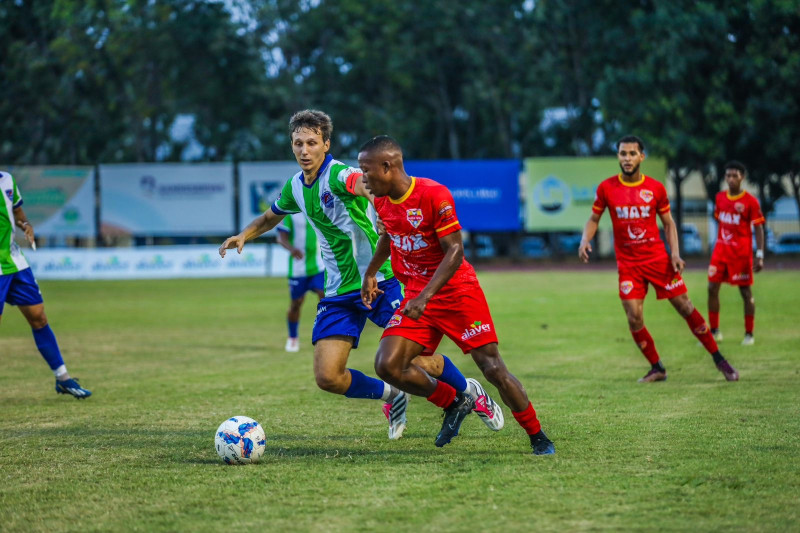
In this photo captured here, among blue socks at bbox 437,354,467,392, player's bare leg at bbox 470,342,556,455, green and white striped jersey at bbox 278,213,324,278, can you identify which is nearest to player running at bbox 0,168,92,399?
blue socks at bbox 437,354,467,392

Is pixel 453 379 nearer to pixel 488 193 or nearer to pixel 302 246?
pixel 302 246

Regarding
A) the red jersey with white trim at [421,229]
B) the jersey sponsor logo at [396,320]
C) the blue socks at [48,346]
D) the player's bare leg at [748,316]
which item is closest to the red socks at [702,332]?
the player's bare leg at [748,316]

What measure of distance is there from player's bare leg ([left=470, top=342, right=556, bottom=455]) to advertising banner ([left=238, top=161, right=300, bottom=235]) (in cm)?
3184

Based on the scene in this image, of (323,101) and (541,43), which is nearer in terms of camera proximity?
(541,43)

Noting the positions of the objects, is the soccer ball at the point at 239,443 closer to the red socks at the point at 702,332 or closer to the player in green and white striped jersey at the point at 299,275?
the red socks at the point at 702,332

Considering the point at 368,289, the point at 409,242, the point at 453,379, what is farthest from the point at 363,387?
the point at 409,242

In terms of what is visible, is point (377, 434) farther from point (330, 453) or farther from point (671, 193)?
point (671, 193)

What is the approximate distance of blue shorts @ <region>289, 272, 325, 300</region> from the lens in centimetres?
1394

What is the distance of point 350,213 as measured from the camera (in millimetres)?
7230

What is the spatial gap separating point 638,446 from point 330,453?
203 cm

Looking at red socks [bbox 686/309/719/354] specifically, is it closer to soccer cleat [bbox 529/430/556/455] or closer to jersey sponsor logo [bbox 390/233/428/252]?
soccer cleat [bbox 529/430/556/455]

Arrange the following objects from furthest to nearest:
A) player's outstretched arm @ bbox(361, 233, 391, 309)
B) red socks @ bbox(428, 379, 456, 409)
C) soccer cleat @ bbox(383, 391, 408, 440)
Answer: soccer cleat @ bbox(383, 391, 408, 440) → red socks @ bbox(428, 379, 456, 409) → player's outstretched arm @ bbox(361, 233, 391, 309)

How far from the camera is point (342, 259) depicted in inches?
288

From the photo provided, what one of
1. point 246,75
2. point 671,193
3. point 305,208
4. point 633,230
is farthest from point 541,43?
point 305,208
